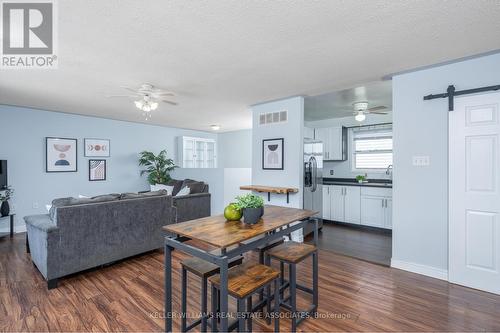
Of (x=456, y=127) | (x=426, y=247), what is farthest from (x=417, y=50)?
(x=426, y=247)

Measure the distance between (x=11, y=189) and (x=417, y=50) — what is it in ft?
21.6

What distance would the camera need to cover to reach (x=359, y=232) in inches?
175

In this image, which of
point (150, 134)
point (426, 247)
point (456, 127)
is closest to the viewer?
point (456, 127)

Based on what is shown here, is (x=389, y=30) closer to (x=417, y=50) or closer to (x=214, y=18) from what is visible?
(x=417, y=50)

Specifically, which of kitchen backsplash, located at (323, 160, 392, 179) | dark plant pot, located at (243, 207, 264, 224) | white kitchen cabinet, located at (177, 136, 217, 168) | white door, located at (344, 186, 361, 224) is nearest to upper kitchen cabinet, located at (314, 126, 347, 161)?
kitchen backsplash, located at (323, 160, 392, 179)

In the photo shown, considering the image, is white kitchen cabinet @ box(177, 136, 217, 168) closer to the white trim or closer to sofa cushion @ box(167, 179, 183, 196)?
sofa cushion @ box(167, 179, 183, 196)

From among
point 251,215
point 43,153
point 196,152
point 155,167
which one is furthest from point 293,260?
point 196,152

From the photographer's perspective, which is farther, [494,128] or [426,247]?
[426,247]

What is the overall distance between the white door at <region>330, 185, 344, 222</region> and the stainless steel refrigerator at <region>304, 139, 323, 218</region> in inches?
20.4

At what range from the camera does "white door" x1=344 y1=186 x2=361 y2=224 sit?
4668 mm

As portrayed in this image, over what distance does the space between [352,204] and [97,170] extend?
572 cm

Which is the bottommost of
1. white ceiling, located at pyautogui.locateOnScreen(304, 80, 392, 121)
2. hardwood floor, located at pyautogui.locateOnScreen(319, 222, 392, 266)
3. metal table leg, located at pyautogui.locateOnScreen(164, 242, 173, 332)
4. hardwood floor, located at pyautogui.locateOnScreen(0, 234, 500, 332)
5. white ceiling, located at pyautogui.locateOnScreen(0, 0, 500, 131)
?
hardwood floor, located at pyautogui.locateOnScreen(0, 234, 500, 332)
